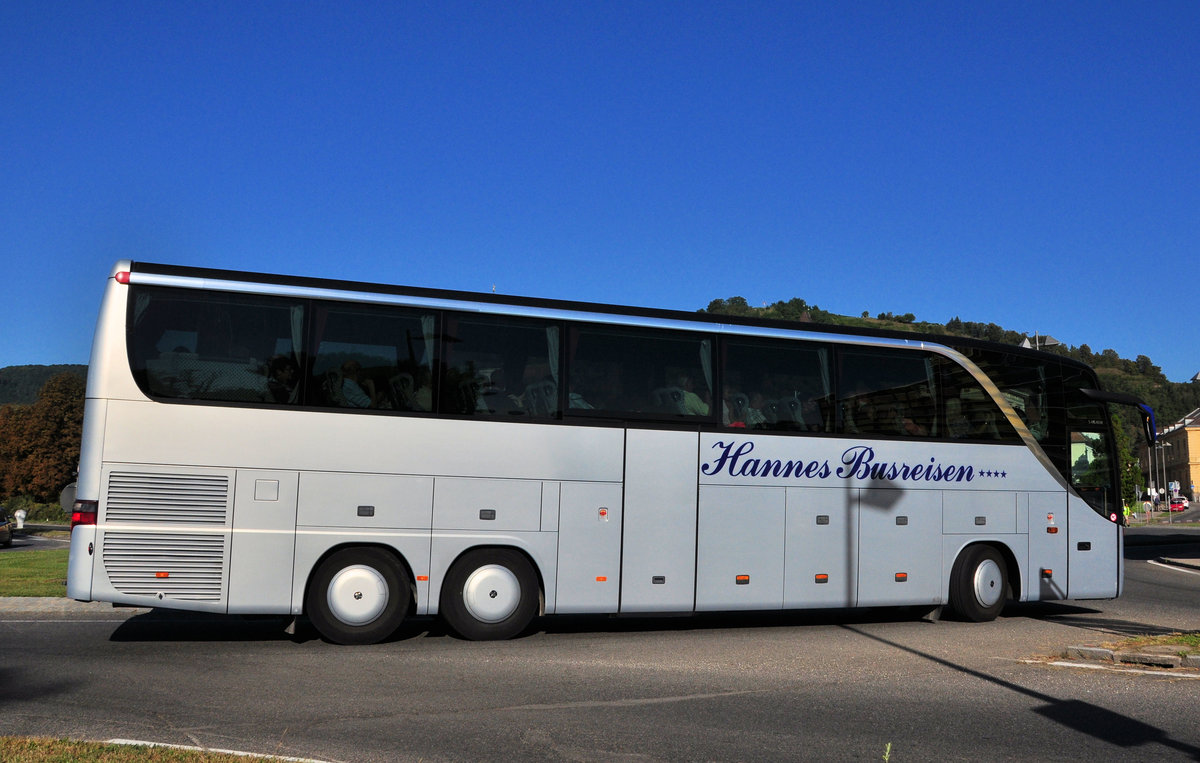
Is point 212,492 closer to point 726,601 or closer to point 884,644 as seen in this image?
point 726,601

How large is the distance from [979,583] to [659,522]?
477cm

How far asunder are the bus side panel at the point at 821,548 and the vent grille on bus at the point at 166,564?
A: 258 inches

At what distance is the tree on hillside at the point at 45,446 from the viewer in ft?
225

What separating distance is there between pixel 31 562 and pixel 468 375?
1636 centimetres

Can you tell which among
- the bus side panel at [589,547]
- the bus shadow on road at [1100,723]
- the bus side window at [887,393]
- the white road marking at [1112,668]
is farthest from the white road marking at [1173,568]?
the bus side panel at [589,547]

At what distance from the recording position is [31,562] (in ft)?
71.6

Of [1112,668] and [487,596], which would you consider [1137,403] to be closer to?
[1112,668]

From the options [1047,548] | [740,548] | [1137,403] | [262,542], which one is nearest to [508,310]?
[262,542]

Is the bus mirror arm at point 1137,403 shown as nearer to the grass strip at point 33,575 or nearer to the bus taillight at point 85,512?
the bus taillight at point 85,512

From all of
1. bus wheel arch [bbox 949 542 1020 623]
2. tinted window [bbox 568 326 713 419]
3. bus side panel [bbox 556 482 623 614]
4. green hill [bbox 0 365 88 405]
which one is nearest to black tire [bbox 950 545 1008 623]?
bus wheel arch [bbox 949 542 1020 623]

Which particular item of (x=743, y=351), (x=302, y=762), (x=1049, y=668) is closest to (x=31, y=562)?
(x=743, y=351)

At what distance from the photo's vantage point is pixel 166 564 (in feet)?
31.9

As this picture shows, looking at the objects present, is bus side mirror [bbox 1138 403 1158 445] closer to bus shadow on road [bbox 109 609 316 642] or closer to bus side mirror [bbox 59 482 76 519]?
bus shadow on road [bbox 109 609 316 642]

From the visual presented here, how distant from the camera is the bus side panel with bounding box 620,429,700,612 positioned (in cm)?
1118
